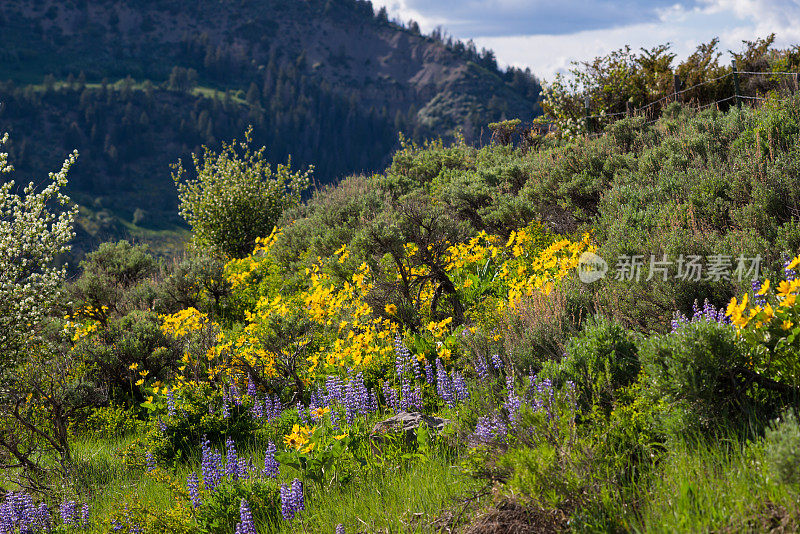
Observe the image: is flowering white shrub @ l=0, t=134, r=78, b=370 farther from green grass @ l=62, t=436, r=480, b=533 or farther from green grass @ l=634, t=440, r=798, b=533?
green grass @ l=634, t=440, r=798, b=533

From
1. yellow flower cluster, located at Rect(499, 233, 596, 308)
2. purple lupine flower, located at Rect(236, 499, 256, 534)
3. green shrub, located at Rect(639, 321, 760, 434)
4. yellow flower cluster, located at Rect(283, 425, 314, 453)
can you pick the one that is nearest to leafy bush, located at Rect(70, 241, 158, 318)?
yellow flower cluster, located at Rect(499, 233, 596, 308)

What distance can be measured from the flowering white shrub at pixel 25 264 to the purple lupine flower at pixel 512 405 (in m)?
4.46

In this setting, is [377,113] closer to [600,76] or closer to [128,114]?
[128,114]

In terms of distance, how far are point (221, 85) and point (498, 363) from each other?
166 metres

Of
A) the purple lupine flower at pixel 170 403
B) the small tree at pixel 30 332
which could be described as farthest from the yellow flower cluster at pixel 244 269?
the purple lupine flower at pixel 170 403

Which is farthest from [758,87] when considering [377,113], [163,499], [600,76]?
[377,113]

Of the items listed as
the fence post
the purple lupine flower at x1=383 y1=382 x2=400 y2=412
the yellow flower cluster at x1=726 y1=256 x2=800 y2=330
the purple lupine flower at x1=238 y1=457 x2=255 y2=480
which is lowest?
the purple lupine flower at x1=238 y1=457 x2=255 y2=480

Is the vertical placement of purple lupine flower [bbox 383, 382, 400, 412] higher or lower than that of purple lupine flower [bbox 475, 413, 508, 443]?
lower

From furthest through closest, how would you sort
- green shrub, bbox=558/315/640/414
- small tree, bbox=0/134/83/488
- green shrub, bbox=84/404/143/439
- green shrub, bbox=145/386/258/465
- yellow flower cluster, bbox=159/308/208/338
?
yellow flower cluster, bbox=159/308/208/338, green shrub, bbox=84/404/143/439, small tree, bbox=0/134/83/488, green shrub, bbox=145/386/258/465, green shrub, bbox=558/315/640/414

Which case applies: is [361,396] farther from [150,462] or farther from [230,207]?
[230,207]

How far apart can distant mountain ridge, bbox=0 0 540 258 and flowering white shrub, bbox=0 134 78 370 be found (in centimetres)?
10859

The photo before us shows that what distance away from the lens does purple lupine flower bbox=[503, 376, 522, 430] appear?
3123 mm

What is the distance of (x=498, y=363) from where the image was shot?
13.6 ft

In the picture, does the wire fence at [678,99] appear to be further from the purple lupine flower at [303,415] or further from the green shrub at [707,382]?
the green shrub at [707,382]
